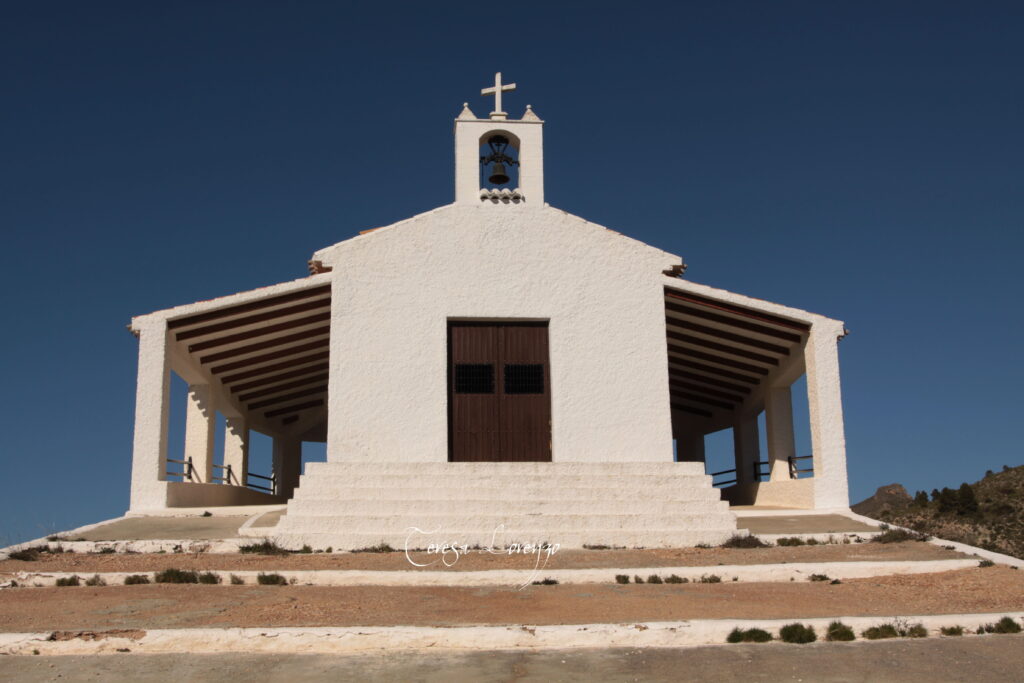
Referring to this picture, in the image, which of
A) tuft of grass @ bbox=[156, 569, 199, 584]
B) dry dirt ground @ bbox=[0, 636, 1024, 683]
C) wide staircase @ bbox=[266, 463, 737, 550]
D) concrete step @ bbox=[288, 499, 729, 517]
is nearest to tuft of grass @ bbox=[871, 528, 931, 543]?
wide staircase @ bbox=[266, 463, 737, 550]

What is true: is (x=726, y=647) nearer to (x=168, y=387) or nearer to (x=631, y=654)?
(x=631, y=654)

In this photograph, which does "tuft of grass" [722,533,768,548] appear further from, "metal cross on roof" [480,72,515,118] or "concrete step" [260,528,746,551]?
"metal cross on roof" [480,72,515,118]

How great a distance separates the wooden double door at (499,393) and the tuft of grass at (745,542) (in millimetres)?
4129

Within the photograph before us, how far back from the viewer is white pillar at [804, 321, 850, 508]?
1772cm

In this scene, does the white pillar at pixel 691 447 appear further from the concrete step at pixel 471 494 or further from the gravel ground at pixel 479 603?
the gravel ground at pixel 479 603

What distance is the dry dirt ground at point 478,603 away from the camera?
30.6ft

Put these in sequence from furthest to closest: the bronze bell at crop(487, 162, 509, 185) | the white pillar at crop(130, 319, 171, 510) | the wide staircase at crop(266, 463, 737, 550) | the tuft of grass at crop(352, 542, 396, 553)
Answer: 1. the bronze bell at crop(487, 162, 509, 185)
2. the white pillar at crop(130, 319, 171, 510)
3. the wide staircase at crop(266, 463, 737, 550)
4. the tuft of grass at crop(352, 542, 396, 553)

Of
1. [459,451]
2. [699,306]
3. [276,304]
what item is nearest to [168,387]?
[276,304]

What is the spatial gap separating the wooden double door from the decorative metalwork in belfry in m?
3.03

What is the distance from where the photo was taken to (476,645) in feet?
28.0

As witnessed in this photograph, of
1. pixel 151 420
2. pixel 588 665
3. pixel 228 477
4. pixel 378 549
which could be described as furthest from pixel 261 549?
pixel 228 477

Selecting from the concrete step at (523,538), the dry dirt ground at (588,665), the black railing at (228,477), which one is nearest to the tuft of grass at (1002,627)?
the dry dirt ground at (588,665)

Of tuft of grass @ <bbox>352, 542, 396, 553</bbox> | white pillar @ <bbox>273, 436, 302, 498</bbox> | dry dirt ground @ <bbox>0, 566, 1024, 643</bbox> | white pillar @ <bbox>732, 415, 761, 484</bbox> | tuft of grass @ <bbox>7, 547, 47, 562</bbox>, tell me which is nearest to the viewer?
dry dirt ground @ <bbox>0, 566, 1024, 643</bbox>

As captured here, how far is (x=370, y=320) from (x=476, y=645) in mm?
9720
